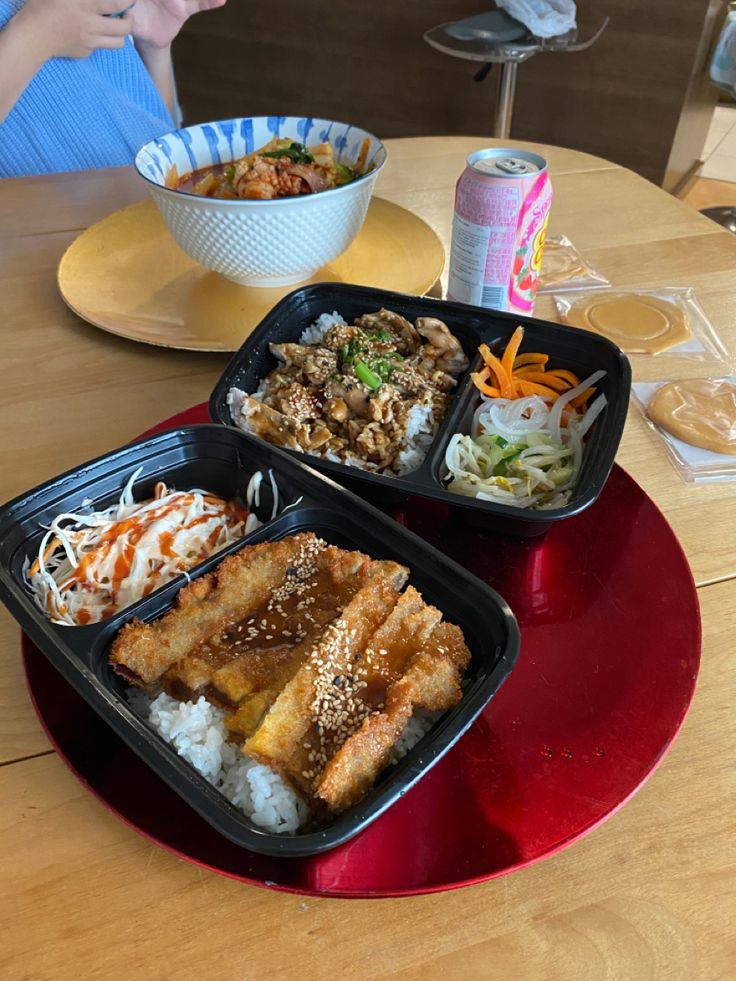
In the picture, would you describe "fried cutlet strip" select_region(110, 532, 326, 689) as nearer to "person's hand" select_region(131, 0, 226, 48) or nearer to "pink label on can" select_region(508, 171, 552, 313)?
"pink label on can" select_region(508, 171, 552, 313)

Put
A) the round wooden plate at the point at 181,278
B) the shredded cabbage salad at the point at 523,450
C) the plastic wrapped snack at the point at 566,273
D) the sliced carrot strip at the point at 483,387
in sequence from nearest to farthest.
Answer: the shredded cabbage salad at the point at 523,450, the sliced carrot strip at the point at 483,387, the round wooden plate at the point at 181,278, the plastic wrapped snack at the point at 566,273

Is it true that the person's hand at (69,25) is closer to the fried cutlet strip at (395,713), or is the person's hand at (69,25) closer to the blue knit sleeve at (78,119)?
the blue knit sleeve at (78,119)

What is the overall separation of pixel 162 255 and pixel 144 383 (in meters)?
0.38

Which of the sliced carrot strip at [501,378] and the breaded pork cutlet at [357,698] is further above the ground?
the breaded pork cutlet at [357,698]

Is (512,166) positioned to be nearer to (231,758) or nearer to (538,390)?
(538,390)

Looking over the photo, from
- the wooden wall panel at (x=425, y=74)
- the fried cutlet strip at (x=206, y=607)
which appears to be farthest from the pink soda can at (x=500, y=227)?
the wooden wall panel at (x=425, y=74)

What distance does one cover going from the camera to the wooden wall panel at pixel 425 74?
353 cm

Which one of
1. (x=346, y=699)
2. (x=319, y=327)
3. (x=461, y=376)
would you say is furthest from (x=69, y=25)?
(x=346, y=699)

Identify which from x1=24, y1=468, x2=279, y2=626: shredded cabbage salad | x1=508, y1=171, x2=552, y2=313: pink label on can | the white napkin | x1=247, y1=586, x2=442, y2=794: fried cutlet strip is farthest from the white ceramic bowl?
the white napkin

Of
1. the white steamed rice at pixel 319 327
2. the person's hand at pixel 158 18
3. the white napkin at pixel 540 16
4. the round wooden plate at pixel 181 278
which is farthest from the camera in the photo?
the white napkin at pixel 540 16

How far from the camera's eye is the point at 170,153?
54.5 inches

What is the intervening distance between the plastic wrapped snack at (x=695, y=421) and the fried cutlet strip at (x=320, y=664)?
55cm

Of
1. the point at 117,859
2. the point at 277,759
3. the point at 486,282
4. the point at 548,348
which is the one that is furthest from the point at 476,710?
the point at 486,282

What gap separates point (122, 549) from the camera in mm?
876
